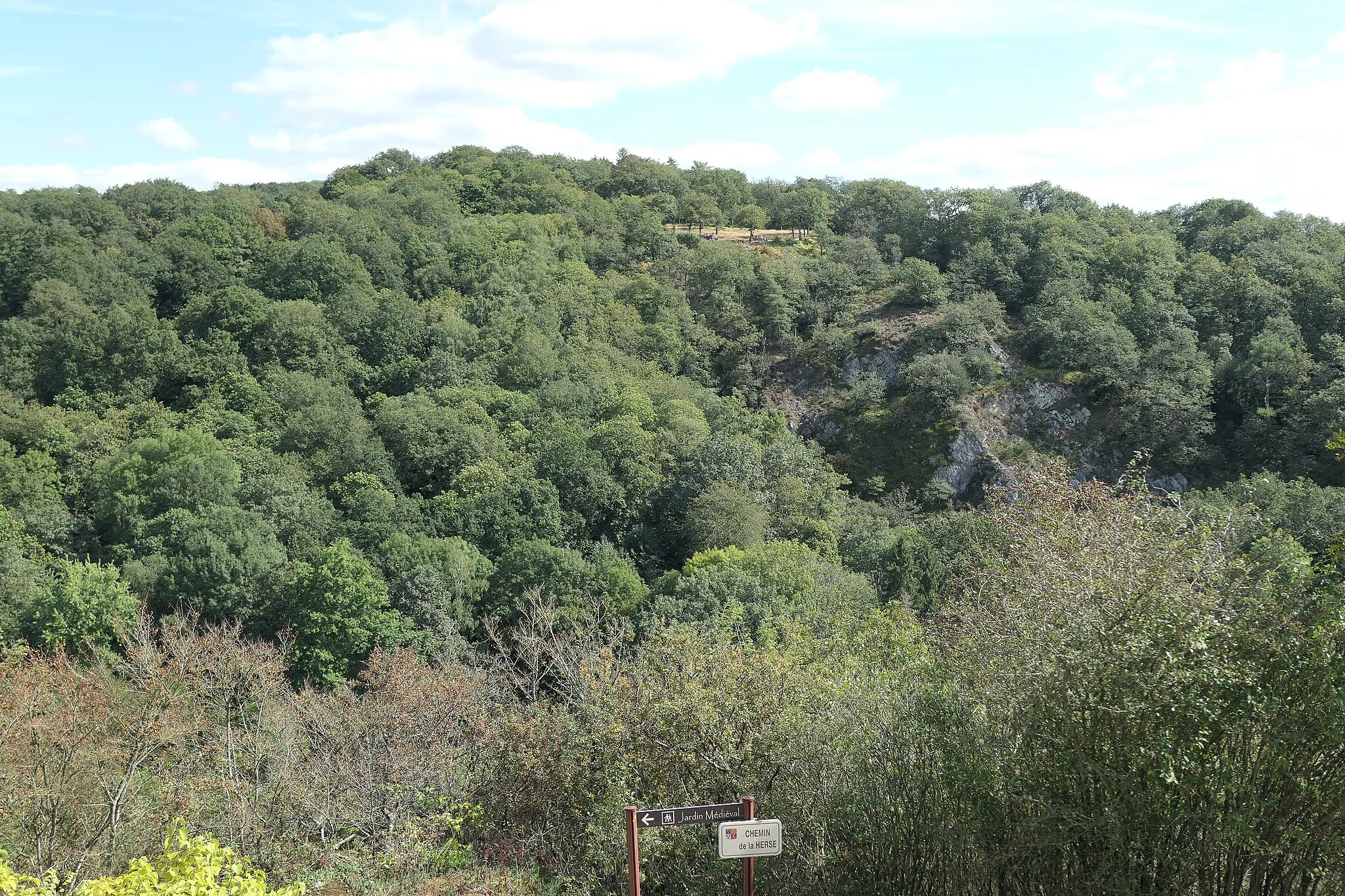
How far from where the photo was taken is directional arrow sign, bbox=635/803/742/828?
833cm

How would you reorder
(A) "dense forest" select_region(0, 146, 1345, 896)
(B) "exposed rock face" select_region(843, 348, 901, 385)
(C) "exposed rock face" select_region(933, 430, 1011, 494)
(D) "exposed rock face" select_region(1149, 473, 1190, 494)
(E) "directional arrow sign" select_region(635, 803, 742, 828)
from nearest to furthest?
(E) "directional arrow sign" select_region(635, 803, 742, 828) → (A) "dense forest" select_region(0, 146, 1345, 896) → (D) "exposed rock face" select_region(1149, 473, 1190, 494) → (C) "exposed rock face" select_region(933, 430, 1011, 494) → (B) "exposed rock face" select_region(843, 348, 901, 385)

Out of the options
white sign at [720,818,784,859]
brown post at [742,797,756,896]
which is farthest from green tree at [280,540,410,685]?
white sign at [720,818,784,859]

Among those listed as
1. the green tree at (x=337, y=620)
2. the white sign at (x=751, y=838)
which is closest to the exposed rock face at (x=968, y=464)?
the green tree at (x=337, y=620)

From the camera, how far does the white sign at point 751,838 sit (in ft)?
26.4

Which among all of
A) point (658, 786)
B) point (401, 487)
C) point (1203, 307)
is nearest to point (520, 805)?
point (658, 786)

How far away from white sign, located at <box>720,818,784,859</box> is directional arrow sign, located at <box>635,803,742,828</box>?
32 centimetres

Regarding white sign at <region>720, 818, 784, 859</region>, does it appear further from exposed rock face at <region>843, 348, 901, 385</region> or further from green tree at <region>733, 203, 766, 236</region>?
green tree at <region>733, 203, 766, 236</region>

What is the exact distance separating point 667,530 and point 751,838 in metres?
34.0

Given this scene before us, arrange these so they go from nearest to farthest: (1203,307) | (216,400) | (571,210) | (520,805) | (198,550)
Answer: (520,805), (198,550), (216,400), (1203,307), (571,210)

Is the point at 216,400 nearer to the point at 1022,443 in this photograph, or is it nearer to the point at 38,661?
the point at 38,661

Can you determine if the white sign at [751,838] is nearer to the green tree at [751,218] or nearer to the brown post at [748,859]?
the brown post at [748,859]

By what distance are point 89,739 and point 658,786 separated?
10458 millimetres

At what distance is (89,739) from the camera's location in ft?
53.8

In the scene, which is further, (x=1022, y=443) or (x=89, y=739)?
(x=1022, y=443)
